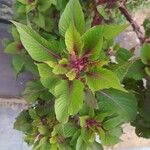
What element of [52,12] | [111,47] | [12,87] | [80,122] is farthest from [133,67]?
[12,87]

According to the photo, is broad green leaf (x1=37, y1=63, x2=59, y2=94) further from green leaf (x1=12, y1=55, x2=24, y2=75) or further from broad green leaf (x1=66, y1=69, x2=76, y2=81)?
green leaf (x1=12, y1=55, x2=24, y2=75)

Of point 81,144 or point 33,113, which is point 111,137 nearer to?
point 81,144

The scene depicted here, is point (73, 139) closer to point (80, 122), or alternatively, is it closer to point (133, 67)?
point (80, 122)

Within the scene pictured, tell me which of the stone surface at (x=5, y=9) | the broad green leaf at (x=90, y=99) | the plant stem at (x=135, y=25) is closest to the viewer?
the broad green leaf at (x=90, y=99)

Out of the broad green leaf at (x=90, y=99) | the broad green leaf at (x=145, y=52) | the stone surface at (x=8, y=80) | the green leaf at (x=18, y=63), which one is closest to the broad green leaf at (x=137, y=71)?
the broad green leaf at (x=145, y=52)

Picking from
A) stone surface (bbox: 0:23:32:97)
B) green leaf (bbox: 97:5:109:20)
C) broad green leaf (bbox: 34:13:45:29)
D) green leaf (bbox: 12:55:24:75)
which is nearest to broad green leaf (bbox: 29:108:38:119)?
green leaf (bbox: 12:55:24:75)

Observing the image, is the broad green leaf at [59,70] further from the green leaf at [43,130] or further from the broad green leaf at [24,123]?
the broad green leaf at [24,123]
